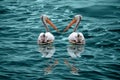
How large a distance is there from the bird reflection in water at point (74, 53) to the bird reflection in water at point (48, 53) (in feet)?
2.60

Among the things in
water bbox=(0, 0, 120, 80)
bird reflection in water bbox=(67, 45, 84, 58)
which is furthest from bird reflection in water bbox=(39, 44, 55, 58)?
bird reflection in water bbox=(67, 45, 84, 58)

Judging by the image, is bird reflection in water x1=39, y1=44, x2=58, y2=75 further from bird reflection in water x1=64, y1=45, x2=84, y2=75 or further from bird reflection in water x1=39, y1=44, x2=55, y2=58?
bird reflection in water x1=64, y1=45, x2=84, y2=75

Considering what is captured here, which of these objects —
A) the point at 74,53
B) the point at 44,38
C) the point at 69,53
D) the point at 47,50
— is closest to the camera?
the point at 69,53

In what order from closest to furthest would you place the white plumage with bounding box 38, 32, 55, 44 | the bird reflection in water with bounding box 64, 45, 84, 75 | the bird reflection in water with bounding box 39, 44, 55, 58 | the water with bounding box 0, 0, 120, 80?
the water with bounding box 0, 0, 120, 80, the bird reflection in water with bounding box 64, 45, 84, 75, the bird reflection in water with bounding box 39, 44, 55, 58, the white plumage with bounding box 38, 32, 55, 44

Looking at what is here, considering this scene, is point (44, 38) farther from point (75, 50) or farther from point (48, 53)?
→ point (75, 50)

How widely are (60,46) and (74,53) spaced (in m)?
1.41

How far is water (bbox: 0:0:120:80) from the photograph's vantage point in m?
17.0

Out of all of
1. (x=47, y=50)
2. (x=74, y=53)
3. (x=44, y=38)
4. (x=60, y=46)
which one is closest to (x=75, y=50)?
(x=74, y=53)

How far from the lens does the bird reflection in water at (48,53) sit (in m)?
17.3

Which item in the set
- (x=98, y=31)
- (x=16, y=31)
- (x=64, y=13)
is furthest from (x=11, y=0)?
(x=98, y=31)

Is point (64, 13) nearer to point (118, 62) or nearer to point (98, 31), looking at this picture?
point (98, 31)

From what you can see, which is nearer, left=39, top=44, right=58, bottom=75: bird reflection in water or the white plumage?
left=39, top=44, right=58, bottom=75: bird reflection in water

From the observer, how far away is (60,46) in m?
21.0

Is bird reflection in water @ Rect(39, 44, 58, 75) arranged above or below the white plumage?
below
